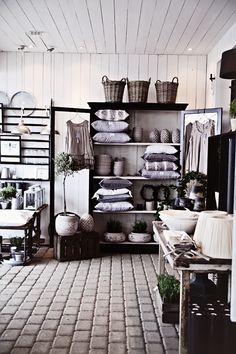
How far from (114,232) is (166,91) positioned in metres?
2.26

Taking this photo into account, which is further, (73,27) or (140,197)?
(140,197)

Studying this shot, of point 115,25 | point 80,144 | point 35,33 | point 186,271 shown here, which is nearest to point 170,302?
point 186,271

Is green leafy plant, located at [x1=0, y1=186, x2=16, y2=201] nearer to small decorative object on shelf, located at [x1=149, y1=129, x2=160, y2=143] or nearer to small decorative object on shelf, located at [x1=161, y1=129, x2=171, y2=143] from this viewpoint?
small decorative object on shelf, located at [x1=149, y1=129, x2=160, y2=143]

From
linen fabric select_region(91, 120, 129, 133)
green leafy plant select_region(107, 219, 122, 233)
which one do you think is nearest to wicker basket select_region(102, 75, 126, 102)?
linen fabric select_region(91, 120, 129, 133)

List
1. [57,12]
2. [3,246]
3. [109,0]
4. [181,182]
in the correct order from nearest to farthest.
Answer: [109,0]
[57,12]
[181,182]
[3,246]

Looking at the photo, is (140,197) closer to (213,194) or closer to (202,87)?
(202,87)

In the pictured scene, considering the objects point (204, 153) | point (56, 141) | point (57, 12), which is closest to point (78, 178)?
point (56, 141)

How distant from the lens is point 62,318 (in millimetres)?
3818

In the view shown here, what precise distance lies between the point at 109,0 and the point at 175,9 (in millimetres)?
754

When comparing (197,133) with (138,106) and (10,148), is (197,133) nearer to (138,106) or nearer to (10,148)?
(138,106)

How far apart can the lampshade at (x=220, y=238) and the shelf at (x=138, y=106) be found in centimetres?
387

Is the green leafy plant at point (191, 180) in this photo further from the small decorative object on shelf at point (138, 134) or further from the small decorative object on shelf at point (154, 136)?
the small decorative object on shelf at point (138, 134)

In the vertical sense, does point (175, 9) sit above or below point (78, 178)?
above

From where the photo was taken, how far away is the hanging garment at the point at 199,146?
19.1 ft
